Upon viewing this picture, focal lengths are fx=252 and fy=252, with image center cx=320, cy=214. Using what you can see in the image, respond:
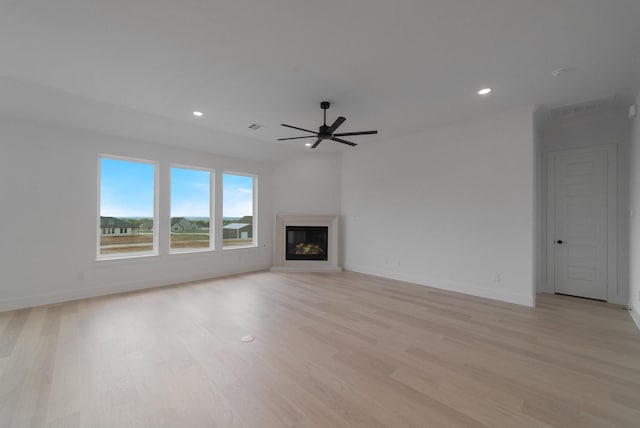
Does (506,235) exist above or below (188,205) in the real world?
below

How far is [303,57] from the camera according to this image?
255 centimetres

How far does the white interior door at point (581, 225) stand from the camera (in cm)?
400

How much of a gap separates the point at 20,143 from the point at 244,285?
12.8 feet

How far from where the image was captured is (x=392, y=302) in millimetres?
3846

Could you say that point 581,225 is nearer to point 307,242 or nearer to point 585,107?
point 585,107

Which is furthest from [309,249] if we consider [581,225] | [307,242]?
[581,225]

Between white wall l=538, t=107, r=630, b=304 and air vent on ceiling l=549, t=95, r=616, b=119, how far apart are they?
201 millimetres

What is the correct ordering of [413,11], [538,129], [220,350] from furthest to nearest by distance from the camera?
[538,129], [220,350], [413,11]

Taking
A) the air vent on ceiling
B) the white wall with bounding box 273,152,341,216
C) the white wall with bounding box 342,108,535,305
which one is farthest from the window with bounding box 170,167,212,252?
the air vent on ceiling

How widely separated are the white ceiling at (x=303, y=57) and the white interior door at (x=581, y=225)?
1.33 meters

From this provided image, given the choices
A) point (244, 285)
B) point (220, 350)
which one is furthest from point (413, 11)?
point (244, 285)

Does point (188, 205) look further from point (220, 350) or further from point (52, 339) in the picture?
point (220, 350)

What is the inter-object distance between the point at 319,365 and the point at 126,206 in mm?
4544

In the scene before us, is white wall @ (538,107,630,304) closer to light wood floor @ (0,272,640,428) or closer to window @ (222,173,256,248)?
light wood floor @ (0,272,640,428)
